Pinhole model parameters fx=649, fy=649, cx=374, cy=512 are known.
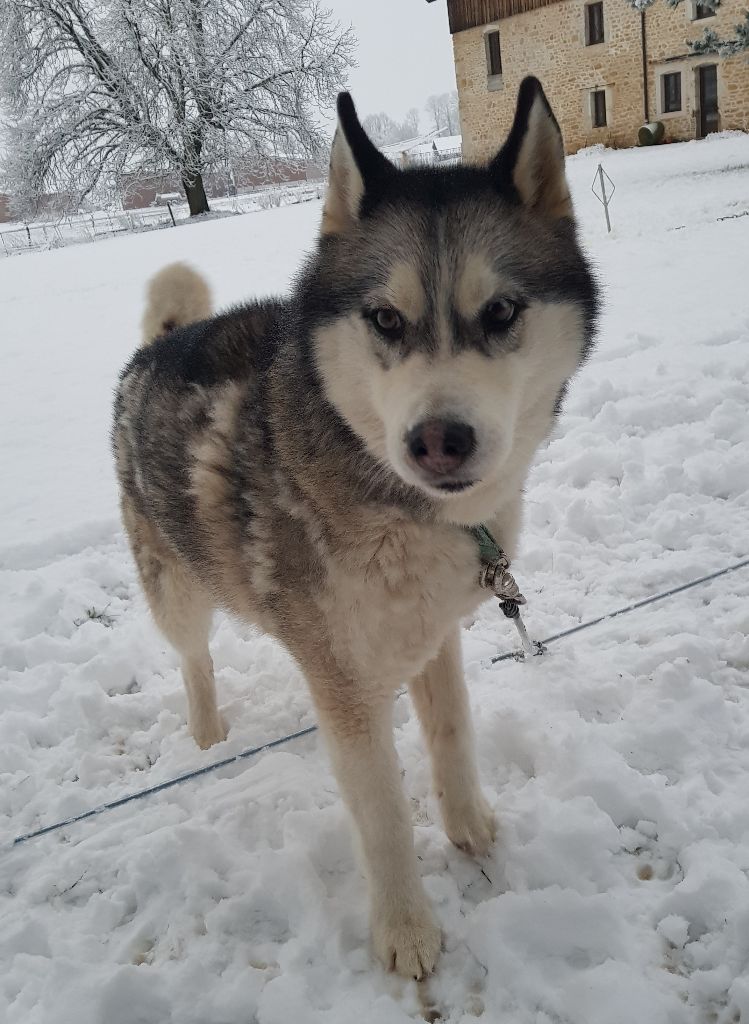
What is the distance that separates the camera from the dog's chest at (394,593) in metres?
1.79

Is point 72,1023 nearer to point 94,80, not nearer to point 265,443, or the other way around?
point 265,443

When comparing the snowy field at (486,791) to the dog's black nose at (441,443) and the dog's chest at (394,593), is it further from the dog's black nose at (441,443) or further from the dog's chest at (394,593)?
the dog's black nose at (441,443)

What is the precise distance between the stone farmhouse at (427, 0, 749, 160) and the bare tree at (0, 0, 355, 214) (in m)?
5.85

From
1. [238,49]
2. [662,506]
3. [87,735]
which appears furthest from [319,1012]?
[238,49]

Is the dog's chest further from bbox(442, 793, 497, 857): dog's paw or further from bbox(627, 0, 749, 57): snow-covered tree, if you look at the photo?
bbox(627, 0, 749, 57): snow-covered tree

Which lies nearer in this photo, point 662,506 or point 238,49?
point 662,506

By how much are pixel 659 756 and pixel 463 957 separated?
3.16 ft

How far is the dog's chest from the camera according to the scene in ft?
5.86

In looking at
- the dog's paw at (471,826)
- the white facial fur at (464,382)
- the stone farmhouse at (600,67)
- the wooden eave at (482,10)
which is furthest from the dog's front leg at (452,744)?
the wooden eave at (482,10)

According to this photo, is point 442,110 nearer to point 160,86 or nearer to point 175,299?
point 160,86

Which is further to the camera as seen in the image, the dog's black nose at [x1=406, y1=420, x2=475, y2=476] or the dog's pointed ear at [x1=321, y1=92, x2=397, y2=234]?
the dog's pointed ear at [x1=321, y1=92, x2=397, y2=234]

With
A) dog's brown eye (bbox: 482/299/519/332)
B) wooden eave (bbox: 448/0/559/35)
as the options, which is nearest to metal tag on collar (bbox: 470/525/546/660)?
dog's brown eye (bbox: 482/299/519/332)

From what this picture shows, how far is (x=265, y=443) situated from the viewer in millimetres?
2014

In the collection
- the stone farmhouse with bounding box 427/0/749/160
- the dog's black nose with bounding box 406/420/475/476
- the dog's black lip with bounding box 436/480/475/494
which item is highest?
the stone farmhouse with bounding box 427/0/749/160
